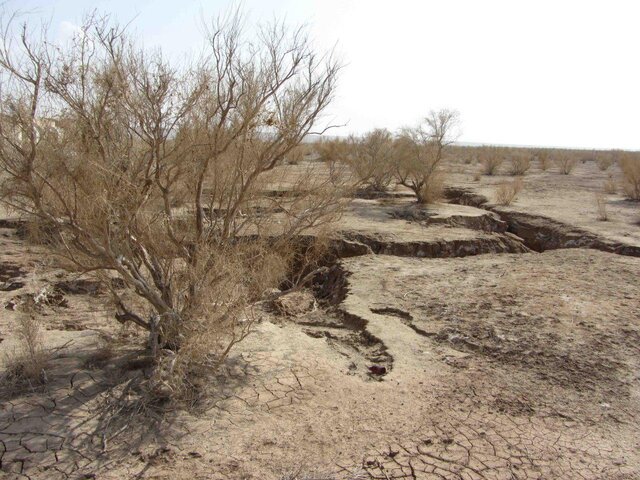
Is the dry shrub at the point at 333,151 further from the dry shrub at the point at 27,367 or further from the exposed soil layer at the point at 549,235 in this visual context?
the dry shrub at the point at 27,367

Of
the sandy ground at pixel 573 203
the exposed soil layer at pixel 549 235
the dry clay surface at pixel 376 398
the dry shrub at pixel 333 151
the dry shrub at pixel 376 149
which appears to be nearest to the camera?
the dry clay surface at pixel 376 398

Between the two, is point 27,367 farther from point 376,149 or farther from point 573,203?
point 573,203

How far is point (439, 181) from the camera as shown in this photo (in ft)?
43.8

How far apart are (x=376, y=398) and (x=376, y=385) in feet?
0.75

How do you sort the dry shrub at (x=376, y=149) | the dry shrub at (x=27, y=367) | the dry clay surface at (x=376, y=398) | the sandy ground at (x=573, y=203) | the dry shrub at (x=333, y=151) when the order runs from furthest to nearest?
the dry shrub at (x=376, y=149), the dry shrub at (x=333, y=151), the sandy ground at (x=573, y=203), the dry shrub at (x=27, y=367), the dry clay surface at (x=376, y=398)

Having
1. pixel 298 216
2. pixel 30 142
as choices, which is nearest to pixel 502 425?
pixel 298 216

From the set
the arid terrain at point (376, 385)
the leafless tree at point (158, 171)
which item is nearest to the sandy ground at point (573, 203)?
the arid terrain at point (376, 385)

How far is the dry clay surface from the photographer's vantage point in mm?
3344

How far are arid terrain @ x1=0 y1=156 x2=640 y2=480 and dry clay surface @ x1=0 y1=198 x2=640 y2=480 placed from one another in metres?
0.01

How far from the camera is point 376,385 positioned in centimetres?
439

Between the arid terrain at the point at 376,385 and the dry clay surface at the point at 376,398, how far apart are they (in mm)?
14

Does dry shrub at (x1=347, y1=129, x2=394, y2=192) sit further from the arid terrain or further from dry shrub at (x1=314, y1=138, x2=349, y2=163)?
the arid terrain

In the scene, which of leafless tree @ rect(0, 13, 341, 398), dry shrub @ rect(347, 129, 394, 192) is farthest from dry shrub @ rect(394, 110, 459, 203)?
leafless tree @ rect(0, 13, 341, 398)

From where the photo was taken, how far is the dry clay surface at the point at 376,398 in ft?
11.0
